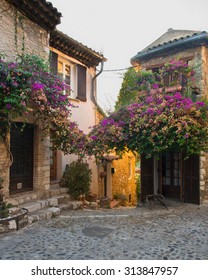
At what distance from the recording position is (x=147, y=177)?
11.2 metres

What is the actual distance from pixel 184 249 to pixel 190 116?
4146 mm

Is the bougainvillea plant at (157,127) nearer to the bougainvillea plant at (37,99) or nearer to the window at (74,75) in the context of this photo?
the bougainvillea plant at (37,99)

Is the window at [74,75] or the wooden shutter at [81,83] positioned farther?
the wooden shutter at [81,83]

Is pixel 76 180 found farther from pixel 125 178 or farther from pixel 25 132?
pixel 125 178

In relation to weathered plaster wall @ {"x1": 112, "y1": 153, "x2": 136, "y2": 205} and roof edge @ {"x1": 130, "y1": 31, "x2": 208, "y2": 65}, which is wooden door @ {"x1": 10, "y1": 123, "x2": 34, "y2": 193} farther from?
weathered plaster wall @ {"x1": 112, "y1": 153, "x2": 136, "y2": 205}

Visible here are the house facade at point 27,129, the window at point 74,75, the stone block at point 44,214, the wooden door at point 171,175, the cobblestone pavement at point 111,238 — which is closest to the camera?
the cobblestone pavement at point 111,238

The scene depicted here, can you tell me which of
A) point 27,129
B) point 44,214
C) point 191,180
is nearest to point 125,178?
point 191,180

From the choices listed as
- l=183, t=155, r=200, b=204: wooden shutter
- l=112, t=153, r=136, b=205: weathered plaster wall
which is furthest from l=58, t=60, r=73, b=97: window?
l=112, t=153, r=136, b=205: weathered plaster wall

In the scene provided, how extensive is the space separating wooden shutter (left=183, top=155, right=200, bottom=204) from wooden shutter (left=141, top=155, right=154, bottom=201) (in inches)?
53.4

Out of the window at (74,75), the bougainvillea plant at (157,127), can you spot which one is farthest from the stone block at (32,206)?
the window at (74,75)

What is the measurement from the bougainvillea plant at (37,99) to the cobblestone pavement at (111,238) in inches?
94.9

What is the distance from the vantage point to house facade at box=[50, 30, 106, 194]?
10586 mm

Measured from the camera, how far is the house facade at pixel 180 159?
10031mm
